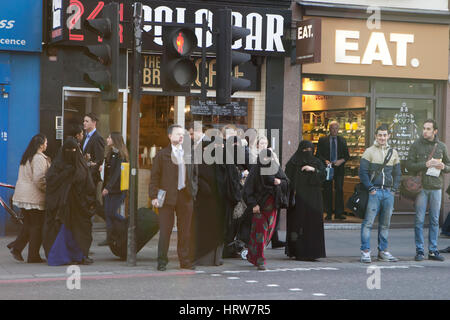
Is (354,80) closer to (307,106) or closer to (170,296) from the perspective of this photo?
(307,106)

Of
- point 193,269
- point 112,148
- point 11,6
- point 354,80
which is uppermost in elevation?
point 11,6

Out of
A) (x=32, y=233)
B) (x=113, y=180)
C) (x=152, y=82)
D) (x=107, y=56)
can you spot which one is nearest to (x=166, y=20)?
(x=152, y=82)

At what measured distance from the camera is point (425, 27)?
16.1 metres

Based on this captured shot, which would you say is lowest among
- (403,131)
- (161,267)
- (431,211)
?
(161,267)

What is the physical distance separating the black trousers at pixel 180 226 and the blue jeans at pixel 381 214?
273 centimetres

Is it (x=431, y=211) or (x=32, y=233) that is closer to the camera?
(x=32, y=233)

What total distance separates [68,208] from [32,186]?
0.68m

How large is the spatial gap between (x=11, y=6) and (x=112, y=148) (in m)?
3.56

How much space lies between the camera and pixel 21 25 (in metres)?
13.5

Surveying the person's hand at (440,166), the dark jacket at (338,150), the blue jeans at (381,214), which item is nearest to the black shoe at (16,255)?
the blue jeans at (381,214)

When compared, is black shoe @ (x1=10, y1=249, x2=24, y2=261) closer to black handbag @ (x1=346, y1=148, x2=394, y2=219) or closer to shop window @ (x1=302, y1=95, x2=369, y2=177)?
black handbag @ (x1=346, y1=148, x2=394, y2=219)

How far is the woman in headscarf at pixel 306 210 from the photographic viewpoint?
11281 mm

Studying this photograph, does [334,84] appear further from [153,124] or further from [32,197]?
[32,197]
